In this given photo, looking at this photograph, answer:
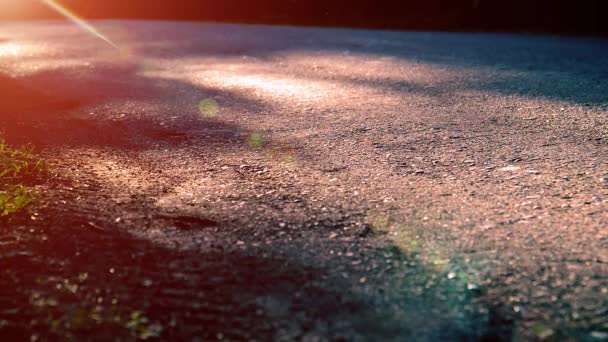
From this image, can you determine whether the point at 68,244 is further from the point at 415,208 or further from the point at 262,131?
the point at 262,131

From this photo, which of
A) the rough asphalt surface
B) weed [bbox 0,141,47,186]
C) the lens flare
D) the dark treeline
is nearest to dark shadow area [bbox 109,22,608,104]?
the rough asphalt surface

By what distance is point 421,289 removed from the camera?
219 centimetres

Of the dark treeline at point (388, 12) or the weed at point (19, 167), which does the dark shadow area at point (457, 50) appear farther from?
the weed at point (19, 167)

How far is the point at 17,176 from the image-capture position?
3.39m

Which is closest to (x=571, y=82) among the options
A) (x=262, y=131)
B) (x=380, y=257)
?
(x=262, y=131)

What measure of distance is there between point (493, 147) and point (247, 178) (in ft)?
5.79

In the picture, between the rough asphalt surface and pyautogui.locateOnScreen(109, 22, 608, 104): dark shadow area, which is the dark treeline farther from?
the rough asphalt surface

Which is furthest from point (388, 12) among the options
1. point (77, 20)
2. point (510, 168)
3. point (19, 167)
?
point (19, 167)

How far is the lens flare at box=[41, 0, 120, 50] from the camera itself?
11.3 metres

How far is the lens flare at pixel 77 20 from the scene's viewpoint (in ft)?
36.9

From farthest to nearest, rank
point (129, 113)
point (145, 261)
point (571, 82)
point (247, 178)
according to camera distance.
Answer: point (571, 82)
point (129, 113)
point (247, 178)
point (145, 261)

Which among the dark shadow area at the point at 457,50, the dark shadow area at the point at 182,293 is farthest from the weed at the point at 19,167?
the dark shadow area at the point at 457,50

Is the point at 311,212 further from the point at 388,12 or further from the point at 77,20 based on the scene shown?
the point at 77,20

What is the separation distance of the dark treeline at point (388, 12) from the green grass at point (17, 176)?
35.5ft
